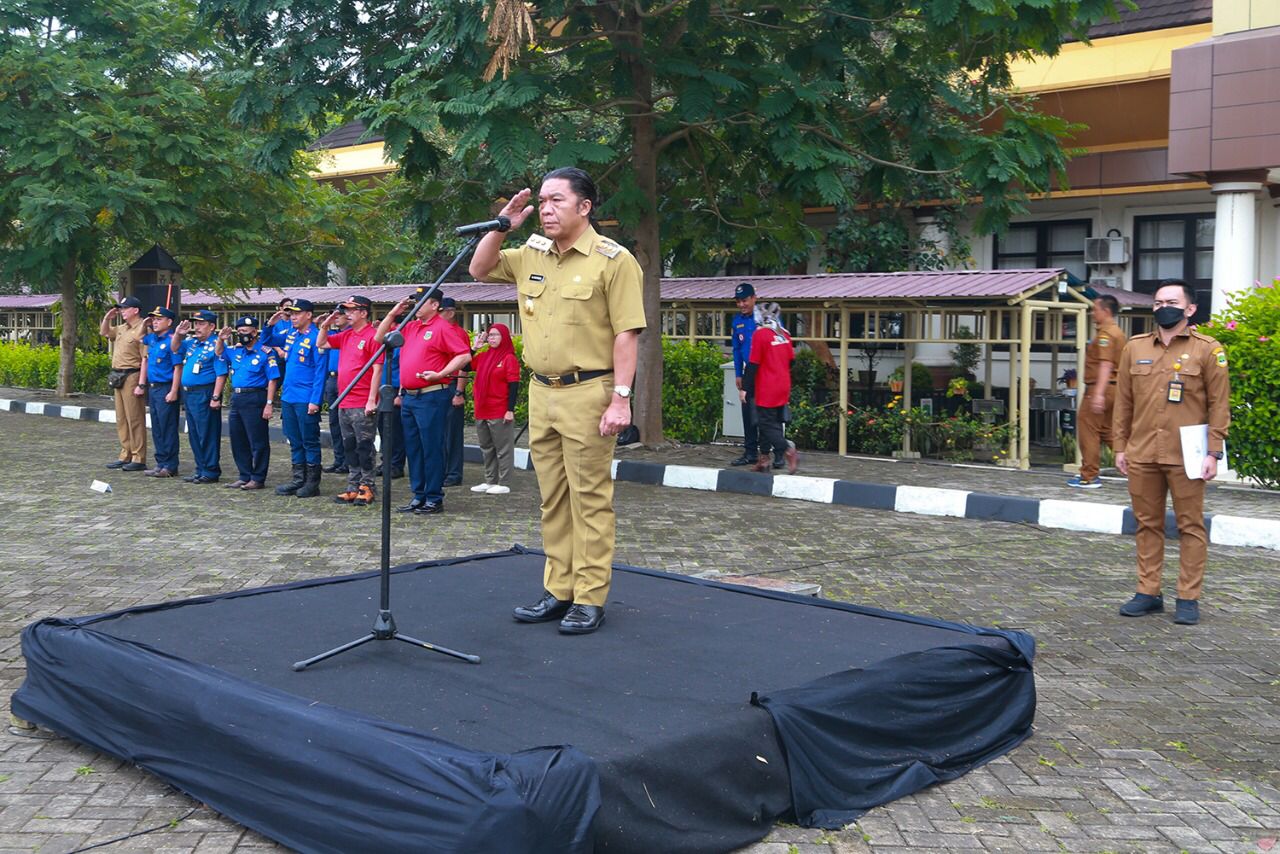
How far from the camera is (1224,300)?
14648 mm

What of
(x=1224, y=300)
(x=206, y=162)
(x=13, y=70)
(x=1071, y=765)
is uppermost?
(x=13, y=70)

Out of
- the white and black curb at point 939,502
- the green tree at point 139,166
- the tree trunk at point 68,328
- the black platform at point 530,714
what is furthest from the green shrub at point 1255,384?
the tree trunk at point 68,328

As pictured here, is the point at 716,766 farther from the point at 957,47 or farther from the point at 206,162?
the point at 206,162

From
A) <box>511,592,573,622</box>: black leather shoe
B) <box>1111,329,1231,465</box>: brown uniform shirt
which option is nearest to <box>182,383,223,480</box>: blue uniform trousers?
<box>511,592,573,622</box>: black leather shoe

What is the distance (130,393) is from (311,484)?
3.16 meters

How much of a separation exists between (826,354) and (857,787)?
48.1ft

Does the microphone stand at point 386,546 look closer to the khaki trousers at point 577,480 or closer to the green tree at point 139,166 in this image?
the khaki trousers at point 577,480

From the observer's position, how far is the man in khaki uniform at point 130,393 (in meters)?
13.9

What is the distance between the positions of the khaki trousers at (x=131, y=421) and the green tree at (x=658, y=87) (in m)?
3.01

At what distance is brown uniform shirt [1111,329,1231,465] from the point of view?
23.0ft

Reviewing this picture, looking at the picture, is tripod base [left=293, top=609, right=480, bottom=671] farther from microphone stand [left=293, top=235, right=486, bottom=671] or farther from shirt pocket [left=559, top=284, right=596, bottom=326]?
shirt pocket [left=559, top=284, right=596, bottom=326]

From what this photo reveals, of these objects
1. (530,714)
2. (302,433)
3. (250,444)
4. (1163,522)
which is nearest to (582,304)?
(530,714)

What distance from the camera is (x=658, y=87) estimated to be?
14984mm

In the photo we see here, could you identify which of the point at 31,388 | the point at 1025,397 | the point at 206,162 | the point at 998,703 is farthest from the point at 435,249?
the point at 998,703
